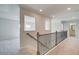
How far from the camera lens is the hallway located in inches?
80.0

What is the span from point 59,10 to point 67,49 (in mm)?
815

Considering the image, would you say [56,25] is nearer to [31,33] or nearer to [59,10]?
[59,10]

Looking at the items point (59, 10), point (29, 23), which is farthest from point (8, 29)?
point (59, 10)

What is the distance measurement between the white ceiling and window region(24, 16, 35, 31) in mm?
200

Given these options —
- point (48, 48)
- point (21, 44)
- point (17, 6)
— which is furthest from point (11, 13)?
point (48, 48)

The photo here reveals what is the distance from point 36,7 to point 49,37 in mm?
695

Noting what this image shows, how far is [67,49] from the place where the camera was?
2049 millimetres

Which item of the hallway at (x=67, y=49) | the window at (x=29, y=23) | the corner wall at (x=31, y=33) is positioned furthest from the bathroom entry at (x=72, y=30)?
the window at (x=29, y=23)

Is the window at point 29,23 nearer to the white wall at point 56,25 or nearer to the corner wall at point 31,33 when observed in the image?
the corner wall at point 31,33

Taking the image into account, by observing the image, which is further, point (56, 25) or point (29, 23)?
point (56, 25)

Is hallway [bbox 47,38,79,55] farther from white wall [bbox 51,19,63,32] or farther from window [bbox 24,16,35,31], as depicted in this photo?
window [bbox 24,16,35,31]

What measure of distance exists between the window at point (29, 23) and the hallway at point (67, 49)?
2.09 feet
